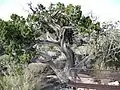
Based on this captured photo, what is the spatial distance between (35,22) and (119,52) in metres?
Answer: 3.34

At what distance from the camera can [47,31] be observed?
33.1ft

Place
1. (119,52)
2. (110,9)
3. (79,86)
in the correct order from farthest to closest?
1. (110,9)
2. (119,52)
3. (79,86)

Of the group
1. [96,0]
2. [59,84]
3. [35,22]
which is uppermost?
[96,0]

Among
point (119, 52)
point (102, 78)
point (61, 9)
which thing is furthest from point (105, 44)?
point (102, 78)

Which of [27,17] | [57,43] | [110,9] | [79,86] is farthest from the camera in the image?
[110,9]

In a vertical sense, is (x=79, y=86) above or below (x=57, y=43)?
below

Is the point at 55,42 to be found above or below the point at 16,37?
below

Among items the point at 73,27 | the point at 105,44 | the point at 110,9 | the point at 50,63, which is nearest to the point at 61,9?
the point at 73,27

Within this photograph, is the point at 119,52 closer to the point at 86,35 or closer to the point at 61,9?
the point at 86,35

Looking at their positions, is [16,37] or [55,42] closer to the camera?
[16,37]

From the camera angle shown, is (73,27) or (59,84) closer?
(73,27)

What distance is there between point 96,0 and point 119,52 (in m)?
2.09

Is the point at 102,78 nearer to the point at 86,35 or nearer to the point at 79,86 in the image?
the point at 79,86

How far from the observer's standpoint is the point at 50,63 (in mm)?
10031
